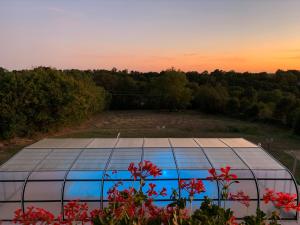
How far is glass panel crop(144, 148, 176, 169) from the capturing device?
11539 mm

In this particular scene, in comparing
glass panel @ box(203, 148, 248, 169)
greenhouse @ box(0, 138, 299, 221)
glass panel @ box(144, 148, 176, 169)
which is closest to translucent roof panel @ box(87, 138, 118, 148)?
greenhouse @ box(0, 138, 299, 221)

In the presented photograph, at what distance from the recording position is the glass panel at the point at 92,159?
1138 cm

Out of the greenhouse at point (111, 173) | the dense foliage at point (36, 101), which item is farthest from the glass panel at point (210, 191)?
the dense foliage at point (36, 101)

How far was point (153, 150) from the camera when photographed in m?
13.2

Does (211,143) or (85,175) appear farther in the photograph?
(211,143)

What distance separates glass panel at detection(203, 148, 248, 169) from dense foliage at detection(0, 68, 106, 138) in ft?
66.2

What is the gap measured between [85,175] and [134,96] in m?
Result: 50.9

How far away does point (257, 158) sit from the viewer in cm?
1248

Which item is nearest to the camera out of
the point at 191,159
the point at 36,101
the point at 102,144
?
the point at 191,159

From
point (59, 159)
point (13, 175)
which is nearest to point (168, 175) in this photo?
point (59, 159)

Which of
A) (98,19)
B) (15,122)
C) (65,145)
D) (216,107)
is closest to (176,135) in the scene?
(98,19)

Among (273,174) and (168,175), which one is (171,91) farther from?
(168,175)

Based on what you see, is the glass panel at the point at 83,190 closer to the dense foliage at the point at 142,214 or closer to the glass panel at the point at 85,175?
the glass panel at the point at 85,175

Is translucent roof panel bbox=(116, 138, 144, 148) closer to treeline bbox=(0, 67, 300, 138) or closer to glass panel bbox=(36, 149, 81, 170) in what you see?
glass panel bbox=(36, 149, 81, 170)
